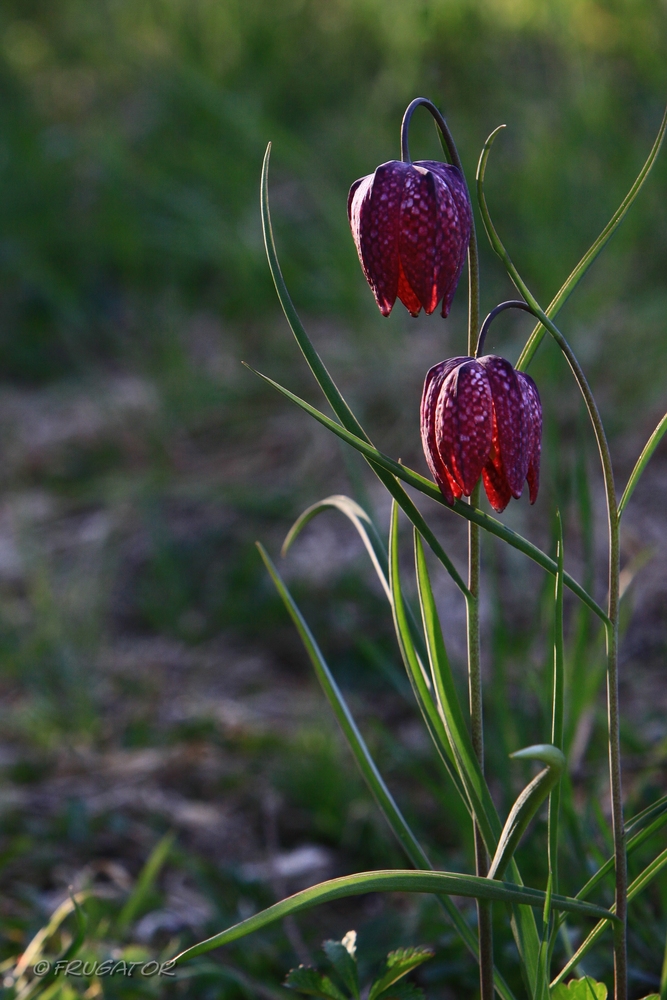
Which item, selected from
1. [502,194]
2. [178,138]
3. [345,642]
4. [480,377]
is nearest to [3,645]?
[345,642]

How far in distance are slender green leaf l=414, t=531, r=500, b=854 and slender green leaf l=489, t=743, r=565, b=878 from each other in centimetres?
5

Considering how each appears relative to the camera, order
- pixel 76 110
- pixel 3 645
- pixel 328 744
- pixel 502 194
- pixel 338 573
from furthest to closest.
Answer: pixel 76 110 → pixel 502 194 → pixel 338 573 → pixel 3 645 → pixel 328 744

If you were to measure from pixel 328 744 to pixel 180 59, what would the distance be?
3.17 metres

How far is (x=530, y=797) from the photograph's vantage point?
0.66m

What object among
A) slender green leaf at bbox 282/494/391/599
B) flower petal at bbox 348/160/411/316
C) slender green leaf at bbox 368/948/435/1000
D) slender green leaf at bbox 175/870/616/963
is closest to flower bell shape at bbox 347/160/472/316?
flower petal at bbox 348/160/411/316

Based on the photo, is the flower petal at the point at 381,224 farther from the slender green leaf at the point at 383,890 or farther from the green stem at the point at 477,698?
the slender green leaf at the point at 383,890

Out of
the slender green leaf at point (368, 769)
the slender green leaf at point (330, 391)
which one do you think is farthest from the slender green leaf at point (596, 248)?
the slender green leaf at point (368, 769)

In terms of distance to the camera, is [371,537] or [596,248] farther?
[371,537]

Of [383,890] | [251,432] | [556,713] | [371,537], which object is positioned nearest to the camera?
[383,890]

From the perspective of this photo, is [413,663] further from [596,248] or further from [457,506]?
[596,248]

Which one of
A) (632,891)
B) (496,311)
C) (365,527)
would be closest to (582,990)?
(632,891)

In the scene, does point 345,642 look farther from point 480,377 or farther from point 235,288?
point 235,288

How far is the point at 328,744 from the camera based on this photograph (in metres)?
1.55

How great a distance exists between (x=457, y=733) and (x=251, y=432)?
2038 mm
